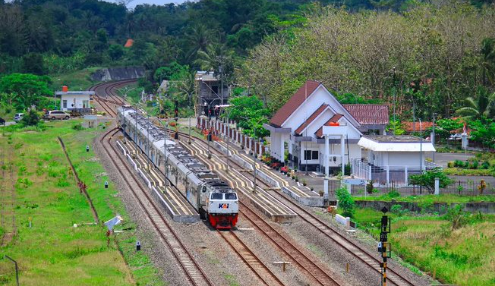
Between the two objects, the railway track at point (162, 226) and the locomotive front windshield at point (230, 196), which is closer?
the railway track at point (162, 226)

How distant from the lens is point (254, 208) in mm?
55531

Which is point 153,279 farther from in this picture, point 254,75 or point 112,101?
point 112,101

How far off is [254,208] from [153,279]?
17.5m

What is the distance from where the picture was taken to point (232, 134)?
8738 cm

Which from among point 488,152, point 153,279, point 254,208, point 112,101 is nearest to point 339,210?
point 254,208

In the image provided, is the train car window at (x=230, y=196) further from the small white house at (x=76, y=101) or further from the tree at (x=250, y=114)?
the small white house at (x=76, y=101)

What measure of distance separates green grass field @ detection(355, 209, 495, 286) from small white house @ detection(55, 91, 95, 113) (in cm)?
6721

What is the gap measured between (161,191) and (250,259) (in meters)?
18.2

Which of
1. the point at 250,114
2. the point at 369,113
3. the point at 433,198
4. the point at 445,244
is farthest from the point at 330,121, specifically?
the point at 445,244

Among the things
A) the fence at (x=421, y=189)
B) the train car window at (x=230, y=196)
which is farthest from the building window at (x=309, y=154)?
the train car window at (x=230, y=196)

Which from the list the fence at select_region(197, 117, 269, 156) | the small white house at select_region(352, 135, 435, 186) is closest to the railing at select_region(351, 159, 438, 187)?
the small white house at select_region(352, 135, 435, 186)

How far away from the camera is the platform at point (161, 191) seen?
51394 millimetres

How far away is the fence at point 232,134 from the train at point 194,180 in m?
8.27

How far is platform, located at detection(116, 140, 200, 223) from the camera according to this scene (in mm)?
51394
